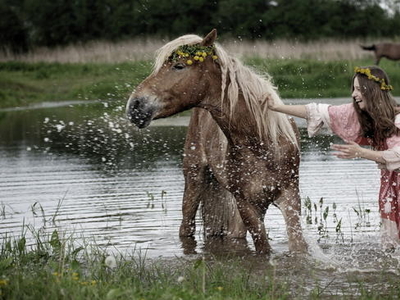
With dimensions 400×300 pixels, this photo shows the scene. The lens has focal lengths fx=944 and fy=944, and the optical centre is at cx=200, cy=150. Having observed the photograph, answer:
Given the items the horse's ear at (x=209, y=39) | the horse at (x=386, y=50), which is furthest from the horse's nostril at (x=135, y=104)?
the horse at (x=386, y=50)

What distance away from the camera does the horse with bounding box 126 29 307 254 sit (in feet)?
23.7

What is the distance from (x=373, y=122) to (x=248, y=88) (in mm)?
1021

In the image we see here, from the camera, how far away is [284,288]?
6.44 m

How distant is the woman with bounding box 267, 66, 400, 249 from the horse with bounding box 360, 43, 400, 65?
20588mm

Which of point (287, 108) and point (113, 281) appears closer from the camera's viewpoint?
point (113, 281)

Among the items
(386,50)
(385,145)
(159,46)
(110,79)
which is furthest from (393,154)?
(159,46)

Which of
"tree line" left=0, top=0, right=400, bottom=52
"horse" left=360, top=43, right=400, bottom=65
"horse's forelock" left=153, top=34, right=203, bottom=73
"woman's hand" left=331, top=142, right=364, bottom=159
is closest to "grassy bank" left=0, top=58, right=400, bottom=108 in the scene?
"horse" left=360, top=43, right=400, bottom=65

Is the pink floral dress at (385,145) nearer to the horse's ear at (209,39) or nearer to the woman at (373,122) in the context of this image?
the woman at (373,122)

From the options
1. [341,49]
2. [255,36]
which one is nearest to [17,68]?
[255,36]

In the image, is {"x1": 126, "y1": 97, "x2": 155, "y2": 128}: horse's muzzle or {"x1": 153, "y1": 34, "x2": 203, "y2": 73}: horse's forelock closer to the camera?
{"x1": 126, "y1": 97, "x2": 155, "y2": 128}: horse's muzzle

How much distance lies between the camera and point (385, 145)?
7523mm

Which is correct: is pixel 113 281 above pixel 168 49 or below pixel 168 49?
below

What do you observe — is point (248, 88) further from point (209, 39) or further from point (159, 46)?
point (159, 46)

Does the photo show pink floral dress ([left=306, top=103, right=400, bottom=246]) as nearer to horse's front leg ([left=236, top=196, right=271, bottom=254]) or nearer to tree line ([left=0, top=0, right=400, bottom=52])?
horse's front leg ([left=236, top=196, right=271, bottom=254])
